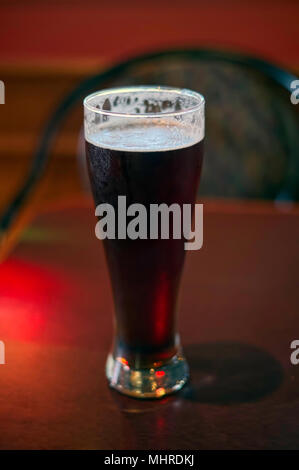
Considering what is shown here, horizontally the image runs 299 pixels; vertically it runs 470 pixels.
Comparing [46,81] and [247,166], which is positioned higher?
[46,81]

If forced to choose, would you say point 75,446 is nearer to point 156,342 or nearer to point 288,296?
point 156,342

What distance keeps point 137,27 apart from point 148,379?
100 inches

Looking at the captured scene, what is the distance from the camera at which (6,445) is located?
59 centimetres

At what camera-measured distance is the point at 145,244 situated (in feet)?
2.06

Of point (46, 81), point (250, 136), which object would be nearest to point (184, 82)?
point (250, 136)

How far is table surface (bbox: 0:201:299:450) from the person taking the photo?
1.99ft

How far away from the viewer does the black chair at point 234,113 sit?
137cm

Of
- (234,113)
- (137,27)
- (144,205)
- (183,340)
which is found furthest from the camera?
(137,27)

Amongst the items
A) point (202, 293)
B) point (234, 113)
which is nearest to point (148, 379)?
point (202, 293)

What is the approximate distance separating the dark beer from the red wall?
2.14m

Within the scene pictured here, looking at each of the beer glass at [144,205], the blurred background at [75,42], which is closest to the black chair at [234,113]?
the beer glass at [144,205]

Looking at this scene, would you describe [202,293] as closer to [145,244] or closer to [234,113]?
[145,244]

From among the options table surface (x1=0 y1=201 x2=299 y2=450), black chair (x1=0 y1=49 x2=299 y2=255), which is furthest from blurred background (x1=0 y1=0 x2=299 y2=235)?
table surface (x1=0 y1=201 x2=299 y2=450)

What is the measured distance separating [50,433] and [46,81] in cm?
228
